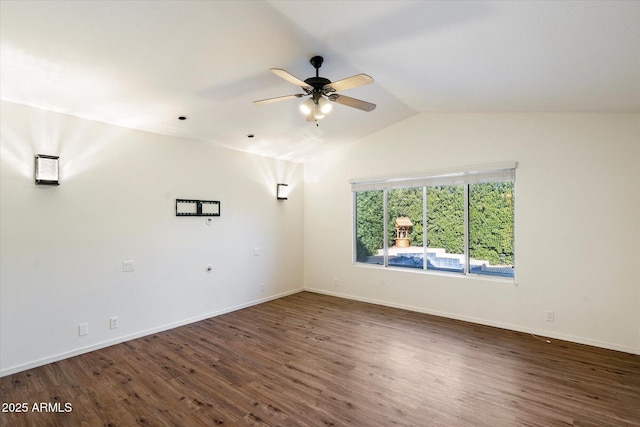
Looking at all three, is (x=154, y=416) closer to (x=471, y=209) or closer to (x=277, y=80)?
(x=277, y=80)

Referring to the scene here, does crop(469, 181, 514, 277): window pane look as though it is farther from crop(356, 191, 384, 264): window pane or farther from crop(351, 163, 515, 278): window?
crop(356, 191, 384, 264): window pane

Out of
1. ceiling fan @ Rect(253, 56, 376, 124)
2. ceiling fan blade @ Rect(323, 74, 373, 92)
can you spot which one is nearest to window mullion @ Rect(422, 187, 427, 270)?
ceiling fan @ Rect(253, 56, 376, 124)

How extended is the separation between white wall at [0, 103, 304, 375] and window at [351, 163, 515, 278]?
82.5 inches

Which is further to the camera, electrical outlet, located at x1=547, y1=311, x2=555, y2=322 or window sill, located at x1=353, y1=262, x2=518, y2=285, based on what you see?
window sill, located at x1=353, y1=262, x2=518, y2=285

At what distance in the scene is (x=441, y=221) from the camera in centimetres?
466

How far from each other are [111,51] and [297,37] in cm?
147

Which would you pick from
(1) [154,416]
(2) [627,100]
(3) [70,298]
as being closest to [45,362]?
(3) [70,298]

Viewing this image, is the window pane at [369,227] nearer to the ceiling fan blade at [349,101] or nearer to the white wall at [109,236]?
the white wall at [109,236]

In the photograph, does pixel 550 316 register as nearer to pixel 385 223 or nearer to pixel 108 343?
pixel 385 223

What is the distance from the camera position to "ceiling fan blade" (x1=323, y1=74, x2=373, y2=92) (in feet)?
7.49

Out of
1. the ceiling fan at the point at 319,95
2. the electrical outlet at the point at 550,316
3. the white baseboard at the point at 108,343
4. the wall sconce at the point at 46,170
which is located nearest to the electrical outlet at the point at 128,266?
the white baseboard at the point at 108,343

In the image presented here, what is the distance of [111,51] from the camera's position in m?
2.34

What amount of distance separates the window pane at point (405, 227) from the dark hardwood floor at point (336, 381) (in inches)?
51.0

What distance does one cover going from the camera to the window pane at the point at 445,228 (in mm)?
4504
